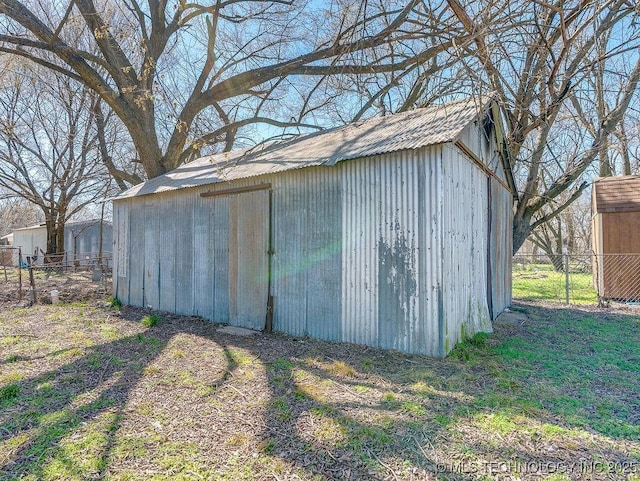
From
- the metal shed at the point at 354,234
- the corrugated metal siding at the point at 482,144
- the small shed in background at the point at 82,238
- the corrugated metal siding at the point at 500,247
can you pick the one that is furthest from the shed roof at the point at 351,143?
the small shed in background at the point at 82,238

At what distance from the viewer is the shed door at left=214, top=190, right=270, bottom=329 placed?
6.45m

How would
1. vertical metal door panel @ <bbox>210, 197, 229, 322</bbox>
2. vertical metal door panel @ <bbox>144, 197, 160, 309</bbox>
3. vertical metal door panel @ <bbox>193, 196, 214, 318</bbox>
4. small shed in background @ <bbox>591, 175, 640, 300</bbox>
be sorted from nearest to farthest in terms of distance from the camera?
vertical metal door panel @ <bbox>210, 197, 229, 322</bbox> < vertical metal door panel @ <bbox>193, 196, 214, 318</bbox> < vertical metal door panel @ <bbox>144, 197, 160, 309</bbox> < small shed in background @ <bbox>591, 175, 640, 300</bbox>

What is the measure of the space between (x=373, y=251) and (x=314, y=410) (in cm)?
243

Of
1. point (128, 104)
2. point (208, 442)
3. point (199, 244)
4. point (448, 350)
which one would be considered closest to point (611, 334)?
point (448, 350)

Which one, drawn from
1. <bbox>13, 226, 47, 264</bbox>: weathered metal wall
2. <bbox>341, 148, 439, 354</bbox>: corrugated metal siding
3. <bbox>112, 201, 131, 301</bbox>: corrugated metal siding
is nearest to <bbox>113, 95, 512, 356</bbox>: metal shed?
<bbox>341, 148, 439, 354</bbox>: corrugated metal siding

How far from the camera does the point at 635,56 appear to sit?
7902 mm

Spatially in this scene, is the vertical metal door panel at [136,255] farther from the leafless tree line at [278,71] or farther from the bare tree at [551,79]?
the bare tree at [551,79]

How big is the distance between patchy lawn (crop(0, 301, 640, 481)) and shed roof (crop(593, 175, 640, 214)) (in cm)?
606

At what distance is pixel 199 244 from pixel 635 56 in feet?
33.7

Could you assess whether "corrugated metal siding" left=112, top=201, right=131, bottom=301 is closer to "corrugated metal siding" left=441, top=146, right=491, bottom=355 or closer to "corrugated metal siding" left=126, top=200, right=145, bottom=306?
"corrugated metal siding" left=126, top=200, right=145, bottom=306

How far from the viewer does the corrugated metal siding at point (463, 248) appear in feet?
15.9

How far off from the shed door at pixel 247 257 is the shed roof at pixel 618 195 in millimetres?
9837

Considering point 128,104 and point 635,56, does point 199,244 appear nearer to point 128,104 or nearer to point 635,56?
point 128,104

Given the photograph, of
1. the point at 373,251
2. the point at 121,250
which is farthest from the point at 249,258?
the point at 121,250
